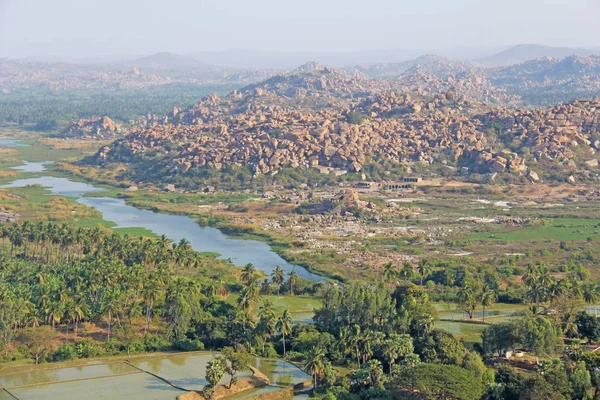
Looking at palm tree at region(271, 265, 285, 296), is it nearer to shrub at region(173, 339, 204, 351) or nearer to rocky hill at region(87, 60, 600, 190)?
shrub at region(173, 339, 204, 351)

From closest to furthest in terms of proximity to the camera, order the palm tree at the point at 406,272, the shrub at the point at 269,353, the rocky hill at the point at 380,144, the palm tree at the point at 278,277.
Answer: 1. the shrub at the point at 269,353
2. the palm tree at the point at 278,277
3. the palm tree at the point at 406,272
4. the rocky hill at the point at 380,144

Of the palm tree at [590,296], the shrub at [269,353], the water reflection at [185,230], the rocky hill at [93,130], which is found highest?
the rocky hill at [93,130]

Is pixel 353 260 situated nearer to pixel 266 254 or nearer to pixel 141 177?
pixel 266 254

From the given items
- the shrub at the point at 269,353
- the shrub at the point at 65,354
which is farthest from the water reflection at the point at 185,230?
the shrub at the point at 65,354

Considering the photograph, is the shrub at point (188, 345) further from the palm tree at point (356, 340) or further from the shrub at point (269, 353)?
the palm tree at point (356, 340)

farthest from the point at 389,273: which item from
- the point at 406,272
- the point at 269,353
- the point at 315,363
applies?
the point at 315,363

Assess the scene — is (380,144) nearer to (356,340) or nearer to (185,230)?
(185,230)

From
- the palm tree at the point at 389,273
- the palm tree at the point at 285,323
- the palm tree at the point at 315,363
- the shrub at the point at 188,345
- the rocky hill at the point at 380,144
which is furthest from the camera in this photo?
the rocky hill at the point at 380,144
